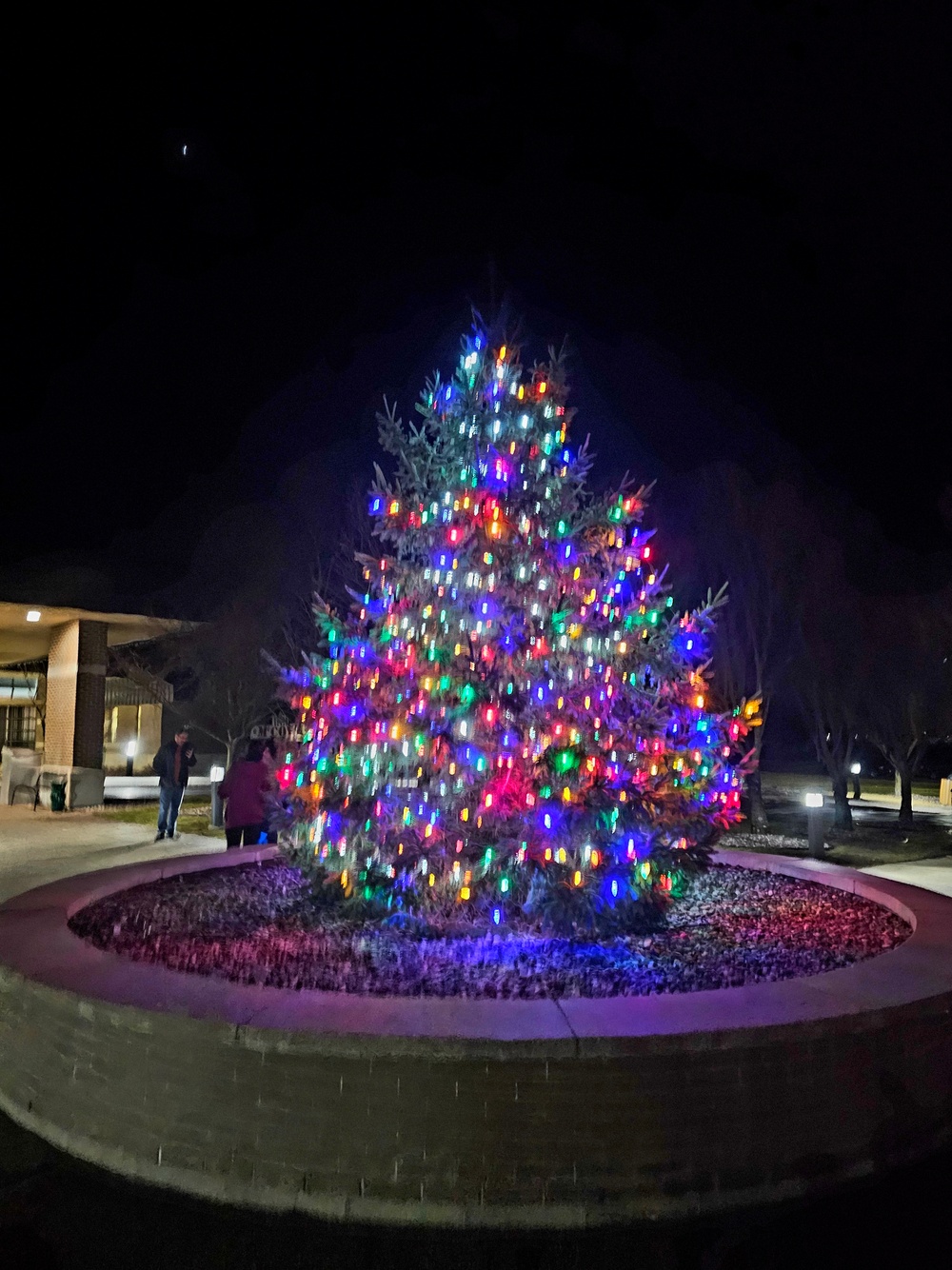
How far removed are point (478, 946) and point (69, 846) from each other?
975 centimetres

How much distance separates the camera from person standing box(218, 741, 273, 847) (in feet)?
30.4

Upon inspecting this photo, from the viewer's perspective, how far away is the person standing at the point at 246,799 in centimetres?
927

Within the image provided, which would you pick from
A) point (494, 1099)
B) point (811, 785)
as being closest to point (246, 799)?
point (494, 1099)

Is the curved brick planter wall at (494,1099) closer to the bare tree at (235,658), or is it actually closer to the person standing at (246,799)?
the person standing at (246,799)

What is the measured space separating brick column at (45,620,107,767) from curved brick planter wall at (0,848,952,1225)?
55.3ft

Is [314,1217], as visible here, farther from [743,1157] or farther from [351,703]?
[351,703]

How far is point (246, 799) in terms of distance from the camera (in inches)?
379

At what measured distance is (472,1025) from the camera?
3807 mm

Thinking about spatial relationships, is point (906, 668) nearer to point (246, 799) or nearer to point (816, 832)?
point (816, 832)

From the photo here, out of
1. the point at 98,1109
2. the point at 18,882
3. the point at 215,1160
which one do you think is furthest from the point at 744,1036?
the point at 18,882

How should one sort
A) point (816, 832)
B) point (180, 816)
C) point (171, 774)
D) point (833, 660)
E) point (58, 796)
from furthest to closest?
point (833, 660)
point (58, 796)
point (180, 816)
point (816, 832)
point (171, 774)

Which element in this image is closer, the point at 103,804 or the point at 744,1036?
the point at 744,1036

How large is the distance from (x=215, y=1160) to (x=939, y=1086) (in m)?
3.23

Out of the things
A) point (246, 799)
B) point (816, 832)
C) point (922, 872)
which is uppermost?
point (246, 799)
